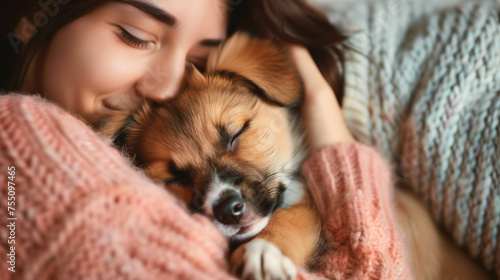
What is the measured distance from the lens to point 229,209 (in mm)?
980

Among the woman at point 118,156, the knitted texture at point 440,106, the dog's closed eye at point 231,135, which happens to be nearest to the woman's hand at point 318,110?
the woman at point 118,156

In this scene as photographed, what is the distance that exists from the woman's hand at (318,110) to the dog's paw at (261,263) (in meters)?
0.57

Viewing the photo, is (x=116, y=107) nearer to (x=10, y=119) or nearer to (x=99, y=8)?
(x=99, y=8)

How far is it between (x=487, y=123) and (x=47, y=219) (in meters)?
1.34

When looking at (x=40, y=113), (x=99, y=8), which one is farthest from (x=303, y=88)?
(x=40, y=113)

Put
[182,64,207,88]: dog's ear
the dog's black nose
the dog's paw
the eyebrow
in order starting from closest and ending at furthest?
1. the dog's paw
2. the dog's black nose
3. the eyebrow
4. [182,64,207,88]: dog's ear

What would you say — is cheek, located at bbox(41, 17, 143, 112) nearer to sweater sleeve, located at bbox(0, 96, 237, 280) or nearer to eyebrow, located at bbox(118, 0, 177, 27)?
eyebrow, located at bbox(118, 0, 177, 27)

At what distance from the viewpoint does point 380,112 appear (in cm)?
157

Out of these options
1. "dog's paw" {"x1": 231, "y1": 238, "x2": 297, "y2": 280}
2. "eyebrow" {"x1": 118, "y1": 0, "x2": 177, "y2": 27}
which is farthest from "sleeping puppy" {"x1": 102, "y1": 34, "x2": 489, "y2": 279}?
"eyebrow" {"x1": 118, "y1": 0, "x2": 177, "y2": 27}

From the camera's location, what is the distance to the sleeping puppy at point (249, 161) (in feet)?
3.30

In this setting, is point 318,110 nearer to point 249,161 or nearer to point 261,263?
point 249,161

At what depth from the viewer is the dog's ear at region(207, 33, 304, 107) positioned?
4.43ft

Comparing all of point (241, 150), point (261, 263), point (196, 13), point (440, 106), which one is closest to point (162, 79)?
point (196, 13)

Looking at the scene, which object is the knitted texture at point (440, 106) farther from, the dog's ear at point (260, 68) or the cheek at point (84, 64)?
the cheek at point (84, 64)
